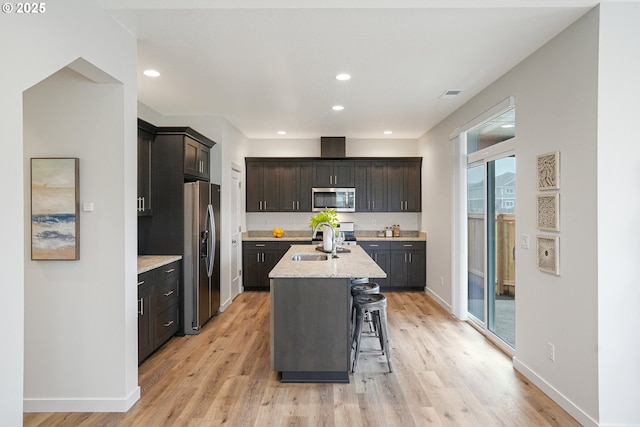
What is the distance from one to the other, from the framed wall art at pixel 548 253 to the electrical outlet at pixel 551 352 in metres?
0.56

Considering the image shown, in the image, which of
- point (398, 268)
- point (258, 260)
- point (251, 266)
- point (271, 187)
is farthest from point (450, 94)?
point (251, 266)

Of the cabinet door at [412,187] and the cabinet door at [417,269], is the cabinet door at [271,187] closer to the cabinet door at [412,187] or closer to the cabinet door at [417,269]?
the cabinet door at [412,187]

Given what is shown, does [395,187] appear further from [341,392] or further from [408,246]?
[341,392]

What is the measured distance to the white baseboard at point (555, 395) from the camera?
241cm

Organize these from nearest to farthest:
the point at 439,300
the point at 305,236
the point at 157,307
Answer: the point at 157,307, the point at 439,300, the point at 305,236

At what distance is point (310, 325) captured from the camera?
3086 mm

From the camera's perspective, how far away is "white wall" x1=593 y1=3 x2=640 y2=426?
2.33 m

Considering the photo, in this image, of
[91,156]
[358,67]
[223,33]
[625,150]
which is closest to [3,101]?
[91,156]

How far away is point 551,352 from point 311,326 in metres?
1.84

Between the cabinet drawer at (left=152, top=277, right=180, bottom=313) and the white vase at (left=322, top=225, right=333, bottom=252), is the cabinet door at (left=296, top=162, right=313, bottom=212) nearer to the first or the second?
the white vase at (left=322, top=225, right=333, bottom=252)

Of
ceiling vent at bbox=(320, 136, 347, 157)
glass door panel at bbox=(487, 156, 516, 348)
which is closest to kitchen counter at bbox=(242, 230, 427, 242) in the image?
ceiling vent at bbox=(320, 136, 347, 157)

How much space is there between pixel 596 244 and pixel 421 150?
4.62 meters

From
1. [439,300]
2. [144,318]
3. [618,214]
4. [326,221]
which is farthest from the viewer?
[439,300]

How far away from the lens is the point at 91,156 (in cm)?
259
